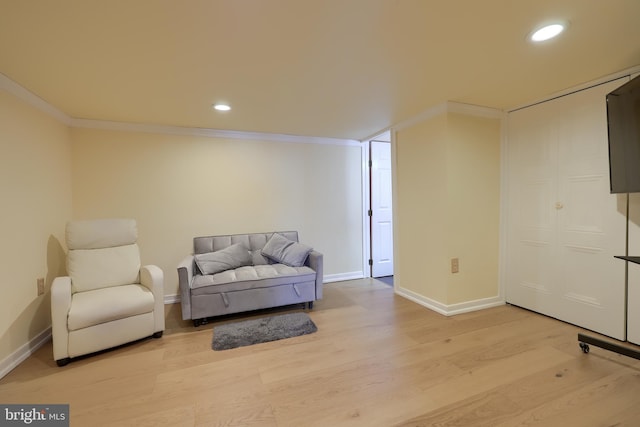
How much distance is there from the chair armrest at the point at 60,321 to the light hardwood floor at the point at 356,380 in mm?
132

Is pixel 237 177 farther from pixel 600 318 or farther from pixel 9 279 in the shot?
pixel 600 318

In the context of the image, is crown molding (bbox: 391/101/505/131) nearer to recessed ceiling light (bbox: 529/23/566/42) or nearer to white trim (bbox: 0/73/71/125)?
recessed ceiling light (bbox: 529/23/566/42)

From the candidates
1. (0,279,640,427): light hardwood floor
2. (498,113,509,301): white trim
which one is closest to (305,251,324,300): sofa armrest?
(0,279,640,427): light hardwood floor

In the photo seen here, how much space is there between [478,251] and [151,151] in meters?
3.79

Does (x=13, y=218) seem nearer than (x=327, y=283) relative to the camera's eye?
Yes

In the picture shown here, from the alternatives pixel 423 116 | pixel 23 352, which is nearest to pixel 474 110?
pixel 423 116

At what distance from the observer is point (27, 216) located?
2.22 meters

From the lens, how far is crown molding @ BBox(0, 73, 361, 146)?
7.06ft

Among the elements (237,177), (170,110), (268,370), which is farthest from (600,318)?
(170,110)

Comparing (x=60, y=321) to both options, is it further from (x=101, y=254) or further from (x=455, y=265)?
(x=455, y=265)

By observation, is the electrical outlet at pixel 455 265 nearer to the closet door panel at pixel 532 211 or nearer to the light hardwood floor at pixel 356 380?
the light hardwood floor at pixel 356 380

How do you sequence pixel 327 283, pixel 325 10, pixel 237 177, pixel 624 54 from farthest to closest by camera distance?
pixel 327 283 < pixel 237 177 < pixel 624 54 < pixel 325 10

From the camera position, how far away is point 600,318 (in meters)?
2.31

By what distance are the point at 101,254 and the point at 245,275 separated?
1306 millimetres
